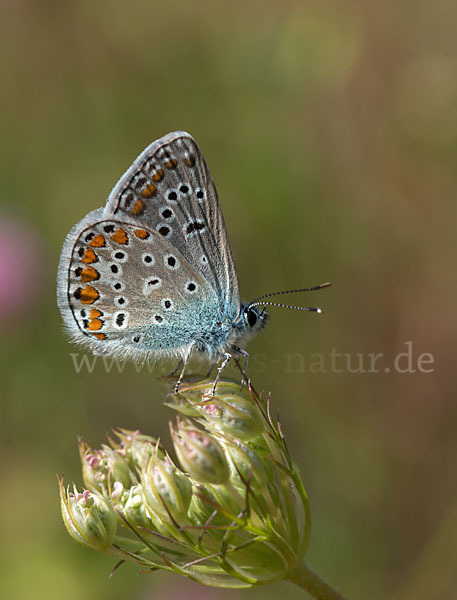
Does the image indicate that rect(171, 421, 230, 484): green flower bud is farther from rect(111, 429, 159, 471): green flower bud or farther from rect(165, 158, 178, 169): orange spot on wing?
rect(165, 158, 178, 169): orange spot on wing

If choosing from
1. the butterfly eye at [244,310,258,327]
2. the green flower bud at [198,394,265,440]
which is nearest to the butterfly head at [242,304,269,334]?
the butterfly eye at [244,310,258,327]

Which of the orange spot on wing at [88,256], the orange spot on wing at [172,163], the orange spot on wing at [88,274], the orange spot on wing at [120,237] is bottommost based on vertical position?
the orange spot on wing at [88,274]

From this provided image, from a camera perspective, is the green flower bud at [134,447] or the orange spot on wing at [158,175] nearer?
the green flower bud at [134,447]

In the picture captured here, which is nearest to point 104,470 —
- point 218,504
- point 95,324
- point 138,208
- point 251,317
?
point 218,504

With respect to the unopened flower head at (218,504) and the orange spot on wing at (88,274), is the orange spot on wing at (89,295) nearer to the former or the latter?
the orange spot on wing at (88,274)

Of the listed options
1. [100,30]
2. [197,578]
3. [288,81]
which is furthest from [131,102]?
[197,578]

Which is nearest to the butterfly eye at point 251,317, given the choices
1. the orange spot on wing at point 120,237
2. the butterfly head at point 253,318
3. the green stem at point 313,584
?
the butterfly head at point 253,318
